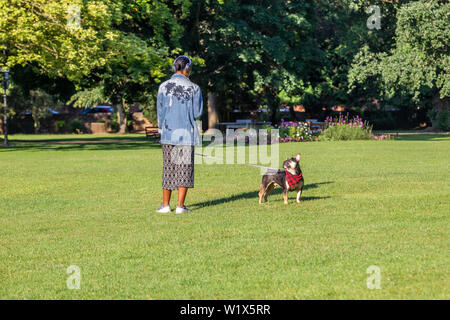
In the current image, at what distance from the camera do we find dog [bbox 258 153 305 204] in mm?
10609

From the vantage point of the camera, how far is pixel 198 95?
10375 mm

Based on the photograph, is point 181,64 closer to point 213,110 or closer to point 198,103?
point 198,103

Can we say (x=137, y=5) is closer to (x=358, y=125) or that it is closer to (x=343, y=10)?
(x=358, y=125)

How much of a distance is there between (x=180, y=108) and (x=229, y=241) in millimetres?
3062

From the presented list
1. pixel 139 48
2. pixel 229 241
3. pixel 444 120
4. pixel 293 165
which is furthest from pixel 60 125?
pixel 229 241

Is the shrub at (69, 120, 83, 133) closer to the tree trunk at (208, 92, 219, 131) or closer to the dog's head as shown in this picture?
the tree trunk at (208, 92, 219, 131)

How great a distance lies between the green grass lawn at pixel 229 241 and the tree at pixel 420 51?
26685mm

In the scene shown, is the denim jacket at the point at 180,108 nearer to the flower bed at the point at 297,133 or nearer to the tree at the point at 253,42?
the flower bed at the point at 297,133

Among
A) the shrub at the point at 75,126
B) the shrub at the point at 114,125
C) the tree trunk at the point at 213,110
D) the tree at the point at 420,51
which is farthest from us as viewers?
the shrub at the point at 114,125

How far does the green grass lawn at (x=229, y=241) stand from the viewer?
5.89 metres

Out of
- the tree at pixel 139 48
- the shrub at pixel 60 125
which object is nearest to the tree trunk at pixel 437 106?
the tree at pixel 139 48

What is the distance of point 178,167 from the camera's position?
1053 cm

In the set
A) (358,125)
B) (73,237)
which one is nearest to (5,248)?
(73,237)

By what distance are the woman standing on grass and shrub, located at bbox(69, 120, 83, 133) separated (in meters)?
54.8
